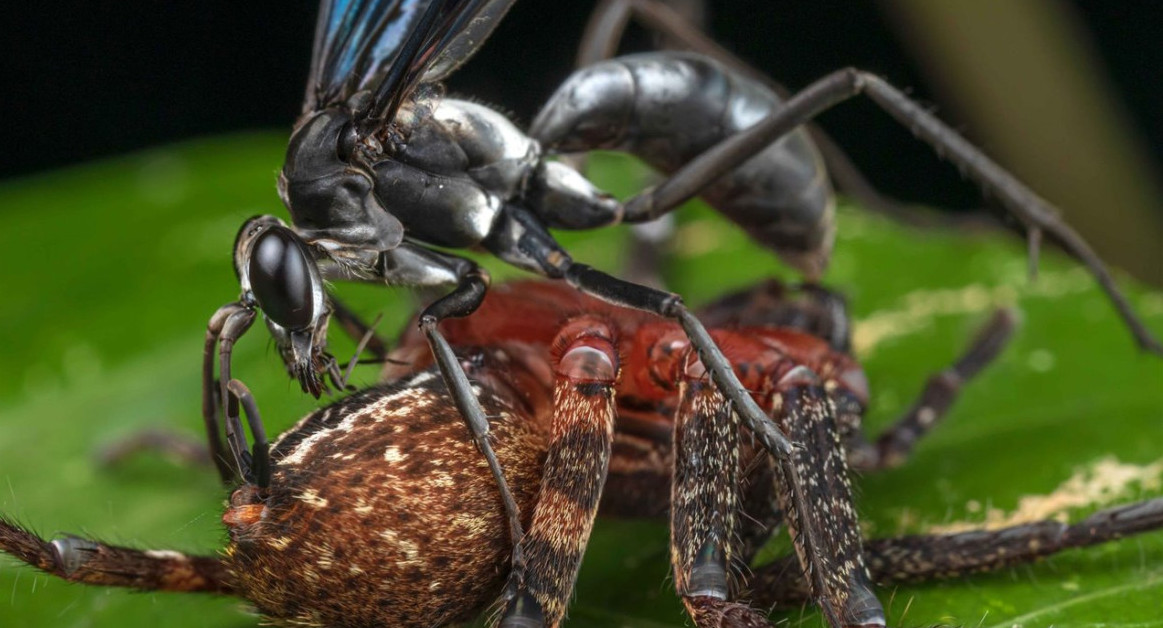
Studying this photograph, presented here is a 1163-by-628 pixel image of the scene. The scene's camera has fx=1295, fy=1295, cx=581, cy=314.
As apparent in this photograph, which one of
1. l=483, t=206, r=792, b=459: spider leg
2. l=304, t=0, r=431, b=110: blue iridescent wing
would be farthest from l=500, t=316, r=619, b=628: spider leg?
l=304, t=0, r=431, b=110: blue iridescent wing

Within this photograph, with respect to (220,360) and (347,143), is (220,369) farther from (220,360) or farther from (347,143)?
(347,143)

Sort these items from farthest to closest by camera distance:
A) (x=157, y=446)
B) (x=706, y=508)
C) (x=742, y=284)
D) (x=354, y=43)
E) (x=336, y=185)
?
(x=742, y=284) < (x=157, y=446) < (x=354, y=43) < (x=336, y=185) < (x=706, y=508)

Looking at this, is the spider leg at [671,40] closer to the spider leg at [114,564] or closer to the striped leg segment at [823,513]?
the striped leg segment at [823,513]

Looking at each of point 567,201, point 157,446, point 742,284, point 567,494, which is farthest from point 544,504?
point 742,284

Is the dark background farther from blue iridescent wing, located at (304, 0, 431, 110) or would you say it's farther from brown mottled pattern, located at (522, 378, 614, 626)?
brown mottled pattern, located at (522, 378, 614, 626)

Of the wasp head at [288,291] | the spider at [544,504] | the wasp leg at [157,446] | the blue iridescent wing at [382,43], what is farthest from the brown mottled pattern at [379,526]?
the wasp leg at [157,446]

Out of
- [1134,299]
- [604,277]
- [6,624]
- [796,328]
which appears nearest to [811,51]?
[1134,299]
